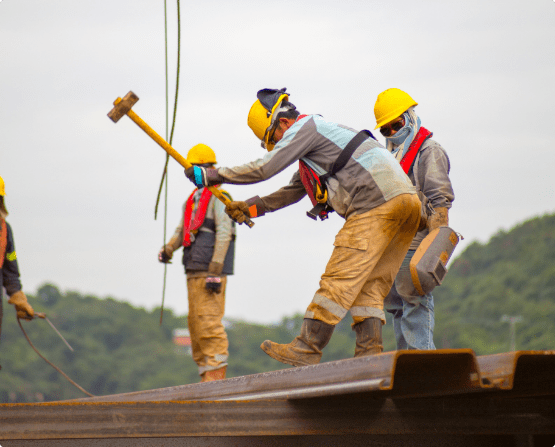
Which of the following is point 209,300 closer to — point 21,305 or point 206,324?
point 206,324

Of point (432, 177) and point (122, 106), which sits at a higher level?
point (122, 106)

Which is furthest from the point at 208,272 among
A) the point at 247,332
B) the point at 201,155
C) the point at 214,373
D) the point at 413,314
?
the point at 247,332

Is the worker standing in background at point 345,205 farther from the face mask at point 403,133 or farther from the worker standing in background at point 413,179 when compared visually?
the face mask at point 403,133

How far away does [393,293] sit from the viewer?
5.15m

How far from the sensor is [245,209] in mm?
4777

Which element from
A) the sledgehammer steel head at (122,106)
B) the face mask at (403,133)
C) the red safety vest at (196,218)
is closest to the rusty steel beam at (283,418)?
the face mask at (403,133)

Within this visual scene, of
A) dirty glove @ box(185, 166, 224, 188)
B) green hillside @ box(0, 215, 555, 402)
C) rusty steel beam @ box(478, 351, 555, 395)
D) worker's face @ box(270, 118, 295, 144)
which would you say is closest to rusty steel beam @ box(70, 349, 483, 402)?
rusty steel beam @ box(478, 351, 555, 395)

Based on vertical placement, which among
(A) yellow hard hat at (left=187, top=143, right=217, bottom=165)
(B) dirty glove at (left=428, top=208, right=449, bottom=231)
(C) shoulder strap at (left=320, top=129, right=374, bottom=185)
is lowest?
(B) dirty glove at (left=428, top=208, right=449, bottom=231)

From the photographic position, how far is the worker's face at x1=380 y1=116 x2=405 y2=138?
16.7 feet

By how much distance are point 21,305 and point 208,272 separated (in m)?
1.69

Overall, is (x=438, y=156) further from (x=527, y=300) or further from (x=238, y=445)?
(x=527, y=300)

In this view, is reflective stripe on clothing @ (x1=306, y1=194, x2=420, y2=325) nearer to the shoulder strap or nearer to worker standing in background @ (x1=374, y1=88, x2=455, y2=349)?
the shoulder strap

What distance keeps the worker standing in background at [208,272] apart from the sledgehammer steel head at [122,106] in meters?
2.51

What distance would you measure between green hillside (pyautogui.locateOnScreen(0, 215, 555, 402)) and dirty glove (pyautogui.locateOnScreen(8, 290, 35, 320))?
37191mm
